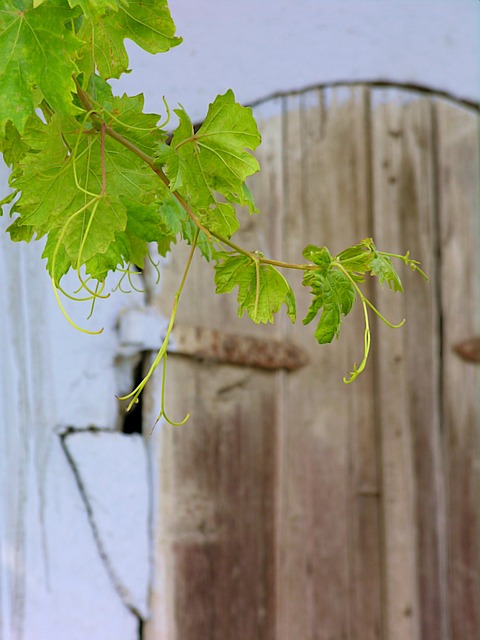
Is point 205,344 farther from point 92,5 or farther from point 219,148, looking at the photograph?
point 92,5

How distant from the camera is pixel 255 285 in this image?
80 cm

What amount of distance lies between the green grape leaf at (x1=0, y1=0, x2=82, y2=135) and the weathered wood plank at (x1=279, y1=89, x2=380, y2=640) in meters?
1.47

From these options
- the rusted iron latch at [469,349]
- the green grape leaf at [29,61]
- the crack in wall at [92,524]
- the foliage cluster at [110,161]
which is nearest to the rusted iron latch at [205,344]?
the crack in wall at [92,524]

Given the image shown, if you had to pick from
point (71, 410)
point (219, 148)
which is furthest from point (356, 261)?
point (71, 410)

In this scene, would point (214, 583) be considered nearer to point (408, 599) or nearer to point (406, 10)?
point (408, 599)

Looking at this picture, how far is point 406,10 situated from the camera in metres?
2.27

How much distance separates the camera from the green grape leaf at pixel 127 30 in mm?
758

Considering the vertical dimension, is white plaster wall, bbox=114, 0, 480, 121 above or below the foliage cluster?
above

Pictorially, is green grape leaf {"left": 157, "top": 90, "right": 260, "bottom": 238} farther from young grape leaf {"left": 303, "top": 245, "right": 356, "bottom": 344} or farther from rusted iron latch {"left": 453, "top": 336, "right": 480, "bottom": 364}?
rusted iron latch {"left": 453, "top": 336, "right": 480, "bottom": 364}

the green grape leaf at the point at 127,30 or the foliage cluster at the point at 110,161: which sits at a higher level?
the green grape leaf at the point at 127,30

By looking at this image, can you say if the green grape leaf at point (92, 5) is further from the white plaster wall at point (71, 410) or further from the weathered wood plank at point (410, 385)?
the weathered wood plank at point (410, 385)

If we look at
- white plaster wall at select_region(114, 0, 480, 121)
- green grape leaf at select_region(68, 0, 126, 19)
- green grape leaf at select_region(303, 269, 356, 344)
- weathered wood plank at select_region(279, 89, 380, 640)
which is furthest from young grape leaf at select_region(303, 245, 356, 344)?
weathered wood plank at select_region(279, 89, 380, 640)

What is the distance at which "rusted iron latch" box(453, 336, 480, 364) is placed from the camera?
2.29m

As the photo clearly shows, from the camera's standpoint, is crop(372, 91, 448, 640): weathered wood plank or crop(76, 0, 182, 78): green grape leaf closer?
crop(76, 0, 182, 78): green grape leaf
